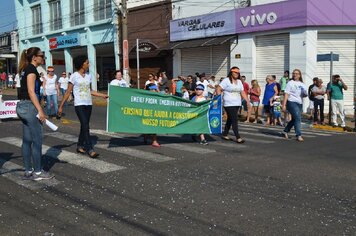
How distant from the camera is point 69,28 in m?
35.4

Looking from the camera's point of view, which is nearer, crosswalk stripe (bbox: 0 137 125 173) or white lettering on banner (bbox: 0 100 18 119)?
crosswalk stripe (bbox: 0 137 125 173)

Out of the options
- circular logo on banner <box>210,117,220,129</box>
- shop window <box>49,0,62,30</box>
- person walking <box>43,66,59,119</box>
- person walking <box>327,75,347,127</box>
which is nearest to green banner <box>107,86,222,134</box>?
circular logo on banner <box>210,117,220,129</box>

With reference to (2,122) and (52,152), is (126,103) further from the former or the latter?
(2,122)

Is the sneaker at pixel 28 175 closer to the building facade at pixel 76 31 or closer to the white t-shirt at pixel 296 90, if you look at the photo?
the white t-shirt at pixel 296 90

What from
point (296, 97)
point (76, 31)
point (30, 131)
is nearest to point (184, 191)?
point (30, 131)

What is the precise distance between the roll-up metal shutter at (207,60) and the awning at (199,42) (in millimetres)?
468

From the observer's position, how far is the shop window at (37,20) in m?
41.0

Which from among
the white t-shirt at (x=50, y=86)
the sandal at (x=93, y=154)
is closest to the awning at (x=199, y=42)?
the white t-shirt at (x=50, y=86)

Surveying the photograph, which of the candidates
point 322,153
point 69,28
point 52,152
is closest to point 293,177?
point 322,153

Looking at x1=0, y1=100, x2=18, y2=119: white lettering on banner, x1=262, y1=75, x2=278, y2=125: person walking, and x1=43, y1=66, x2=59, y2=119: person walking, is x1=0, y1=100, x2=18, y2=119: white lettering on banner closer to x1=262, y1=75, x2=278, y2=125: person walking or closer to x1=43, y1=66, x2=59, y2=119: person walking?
x1=43, y1=66, x2=59, y2=119: person walking

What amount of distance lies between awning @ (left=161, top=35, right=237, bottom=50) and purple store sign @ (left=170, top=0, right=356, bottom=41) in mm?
295

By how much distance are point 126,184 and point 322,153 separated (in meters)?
4.56

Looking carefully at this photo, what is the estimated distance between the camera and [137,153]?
28.6ft

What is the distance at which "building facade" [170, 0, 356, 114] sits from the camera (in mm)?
18766
